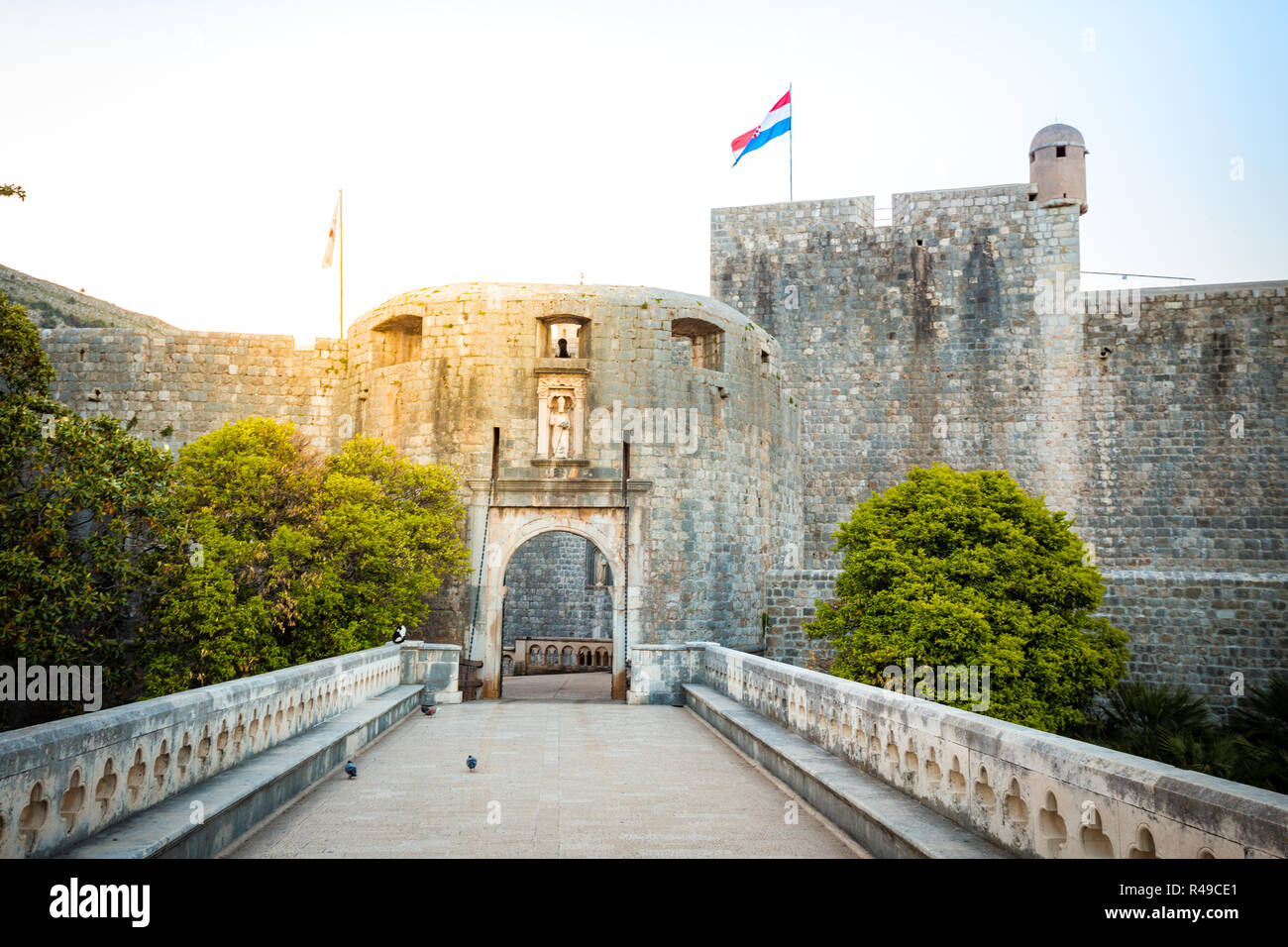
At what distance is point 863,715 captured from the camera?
623 centimetres

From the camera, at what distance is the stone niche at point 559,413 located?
1658 cm

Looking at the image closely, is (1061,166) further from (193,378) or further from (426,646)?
(193,378)

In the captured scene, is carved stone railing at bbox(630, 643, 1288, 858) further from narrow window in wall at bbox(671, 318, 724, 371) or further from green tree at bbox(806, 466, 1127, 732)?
narrow window in wall at bbox(671, 318, 724, 371)

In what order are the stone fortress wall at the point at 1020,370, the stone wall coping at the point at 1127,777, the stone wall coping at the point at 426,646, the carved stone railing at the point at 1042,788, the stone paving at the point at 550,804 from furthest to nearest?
the stone fortress wall at the point at 1020,370 < the stone wall coping at the point at 426,646 < the stone paving at the point at 550,804 < the carved stone railing at the point at 1042,788 < the stone wall coping at the point at 1127,777

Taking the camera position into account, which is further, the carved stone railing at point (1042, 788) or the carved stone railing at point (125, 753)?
the carved stone railing at point (125, 753)

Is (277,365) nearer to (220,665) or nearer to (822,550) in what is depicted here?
(220,665)

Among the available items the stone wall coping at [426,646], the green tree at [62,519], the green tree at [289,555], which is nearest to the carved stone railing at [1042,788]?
the stone wall coping at [426,646]

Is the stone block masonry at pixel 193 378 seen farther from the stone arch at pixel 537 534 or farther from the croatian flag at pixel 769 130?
the croatian flag at pixel 769 130

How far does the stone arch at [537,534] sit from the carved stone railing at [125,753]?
333 inches

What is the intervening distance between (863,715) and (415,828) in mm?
3007

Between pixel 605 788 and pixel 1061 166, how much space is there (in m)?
24.9

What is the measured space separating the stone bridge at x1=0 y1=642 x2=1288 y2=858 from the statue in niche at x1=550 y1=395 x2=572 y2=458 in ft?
23.6

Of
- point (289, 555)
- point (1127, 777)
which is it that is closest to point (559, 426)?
point (289, 555)

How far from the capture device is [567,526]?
1655 centimetres
